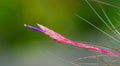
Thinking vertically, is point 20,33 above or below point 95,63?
above

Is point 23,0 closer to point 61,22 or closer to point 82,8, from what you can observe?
point 61,22

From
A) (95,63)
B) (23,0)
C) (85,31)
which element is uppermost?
(23,0)

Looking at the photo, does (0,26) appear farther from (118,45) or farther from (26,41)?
(118,45)

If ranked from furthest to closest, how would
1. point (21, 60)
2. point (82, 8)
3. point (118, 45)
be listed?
1. point (21, 60)
2. point (82, 8)
3. point (118, 45)

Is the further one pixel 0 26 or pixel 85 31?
pixel 0 26

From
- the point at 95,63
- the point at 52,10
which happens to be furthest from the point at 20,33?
the point at 95,63

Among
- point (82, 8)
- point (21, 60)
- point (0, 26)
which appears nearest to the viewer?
point (82, 8)

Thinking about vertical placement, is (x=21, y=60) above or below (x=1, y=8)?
below

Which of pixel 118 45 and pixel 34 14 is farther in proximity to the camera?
pixel 34 14

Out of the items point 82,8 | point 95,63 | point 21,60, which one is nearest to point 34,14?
point 21,60
